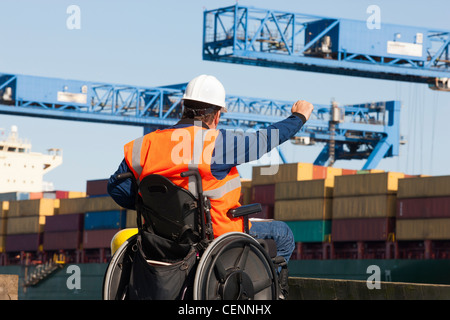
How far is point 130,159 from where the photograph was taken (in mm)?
4738

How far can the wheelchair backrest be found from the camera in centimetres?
447

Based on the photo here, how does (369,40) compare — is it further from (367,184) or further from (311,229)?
(311,229)

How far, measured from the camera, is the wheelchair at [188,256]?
4.39 m

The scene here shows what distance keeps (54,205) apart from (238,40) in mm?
23108

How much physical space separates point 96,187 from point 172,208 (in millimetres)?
49956

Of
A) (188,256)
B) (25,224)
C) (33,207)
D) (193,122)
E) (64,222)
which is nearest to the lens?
(188,256)

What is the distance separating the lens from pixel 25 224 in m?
58.8

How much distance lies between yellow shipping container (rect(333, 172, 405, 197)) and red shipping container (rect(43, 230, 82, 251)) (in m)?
19.3

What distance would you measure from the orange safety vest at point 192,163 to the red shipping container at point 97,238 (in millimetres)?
46449

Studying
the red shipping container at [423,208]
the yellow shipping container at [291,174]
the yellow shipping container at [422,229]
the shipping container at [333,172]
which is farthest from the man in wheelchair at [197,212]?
the shipping container at [333,172]

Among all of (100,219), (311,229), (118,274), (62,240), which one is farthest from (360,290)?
(62,240)

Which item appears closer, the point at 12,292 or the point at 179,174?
the point at 179,174
